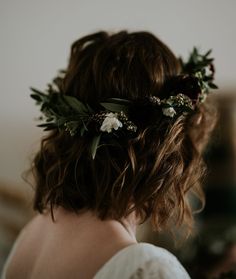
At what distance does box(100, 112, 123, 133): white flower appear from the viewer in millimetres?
892

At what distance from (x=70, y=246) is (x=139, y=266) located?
0.58ft

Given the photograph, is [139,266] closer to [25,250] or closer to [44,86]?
[25,250]

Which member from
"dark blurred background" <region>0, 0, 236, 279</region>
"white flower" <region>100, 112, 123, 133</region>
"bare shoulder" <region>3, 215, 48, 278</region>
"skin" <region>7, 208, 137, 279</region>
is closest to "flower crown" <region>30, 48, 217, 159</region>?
"white flower" <region>100, 112, 123, 133</region>

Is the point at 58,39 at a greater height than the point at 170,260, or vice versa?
the point at 58,39

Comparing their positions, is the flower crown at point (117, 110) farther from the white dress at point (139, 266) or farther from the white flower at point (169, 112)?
the white dress at point (139, 266)

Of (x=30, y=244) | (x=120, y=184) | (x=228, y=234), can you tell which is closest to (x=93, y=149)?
(x=120, y=184)

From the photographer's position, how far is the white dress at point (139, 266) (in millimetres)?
763

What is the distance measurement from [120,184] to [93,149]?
95 millimetres

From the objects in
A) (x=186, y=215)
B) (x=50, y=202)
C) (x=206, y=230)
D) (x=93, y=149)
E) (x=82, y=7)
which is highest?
(x=82, y=7)

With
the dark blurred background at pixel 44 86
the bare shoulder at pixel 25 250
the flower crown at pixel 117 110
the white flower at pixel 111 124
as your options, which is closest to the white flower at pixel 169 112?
the flower crown at pixel 117 110

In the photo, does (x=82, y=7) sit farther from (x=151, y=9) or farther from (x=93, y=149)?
(x=93, y=149)

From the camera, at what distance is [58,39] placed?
1982mm

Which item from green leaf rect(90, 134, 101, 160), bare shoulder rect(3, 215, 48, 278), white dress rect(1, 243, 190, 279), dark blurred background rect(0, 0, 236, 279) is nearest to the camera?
white dress rect(1, 243, 190, 279)

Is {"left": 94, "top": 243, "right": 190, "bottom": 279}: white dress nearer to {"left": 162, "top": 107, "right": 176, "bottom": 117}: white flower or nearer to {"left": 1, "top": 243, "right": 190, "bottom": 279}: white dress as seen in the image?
{"left": 1, "top": 243, "right": 190, "bottom": 279}: white dress
